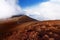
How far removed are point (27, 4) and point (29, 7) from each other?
137 mm

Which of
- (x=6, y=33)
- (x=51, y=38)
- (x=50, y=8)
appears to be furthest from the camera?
(x=50, y=8)

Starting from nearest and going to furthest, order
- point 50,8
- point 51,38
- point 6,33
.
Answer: point 51,38, point 6,33, point 50,8

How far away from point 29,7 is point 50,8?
30.4 inches

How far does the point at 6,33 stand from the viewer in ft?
19.7

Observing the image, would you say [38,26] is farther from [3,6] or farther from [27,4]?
[3,6]

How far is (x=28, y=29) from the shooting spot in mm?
5910

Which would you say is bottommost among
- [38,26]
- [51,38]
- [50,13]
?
[51,38]

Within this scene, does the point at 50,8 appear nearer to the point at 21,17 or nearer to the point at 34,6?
the point at 34,6

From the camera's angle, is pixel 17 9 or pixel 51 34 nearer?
pixel 51 34

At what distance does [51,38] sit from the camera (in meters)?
5.58

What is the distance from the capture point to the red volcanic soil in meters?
5.67

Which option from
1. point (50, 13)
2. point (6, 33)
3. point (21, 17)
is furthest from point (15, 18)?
point (50, 13)

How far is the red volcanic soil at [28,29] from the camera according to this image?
5668 mm

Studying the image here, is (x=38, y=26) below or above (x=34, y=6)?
below
